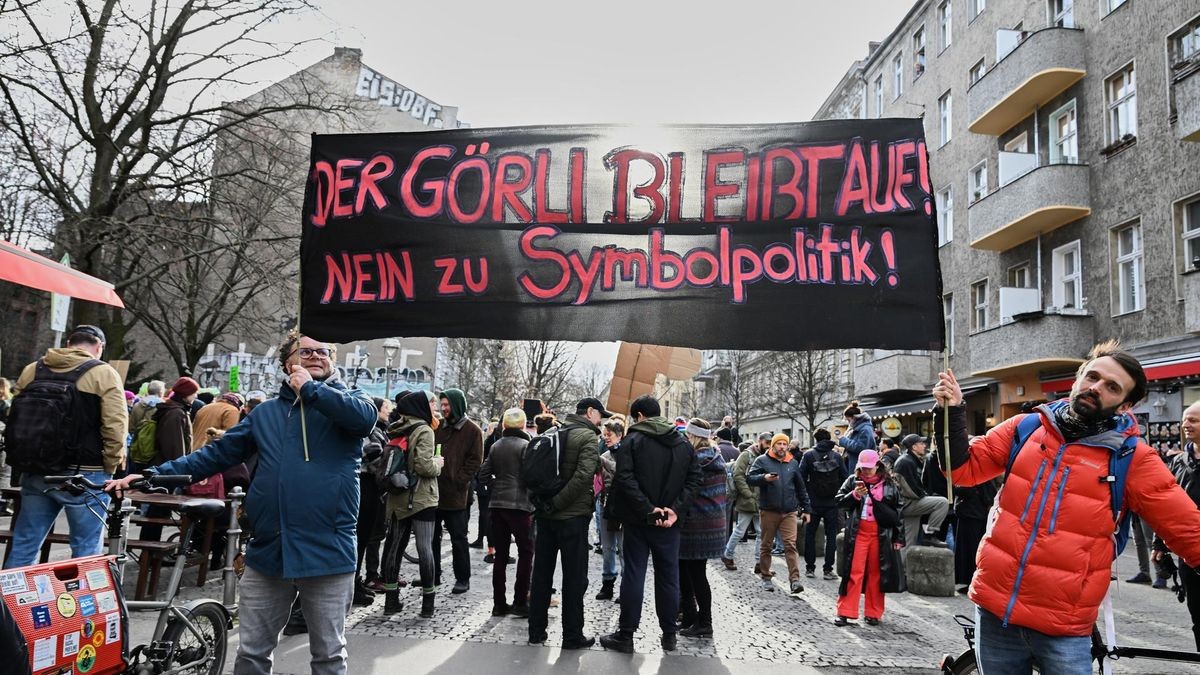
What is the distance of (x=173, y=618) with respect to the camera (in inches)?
182

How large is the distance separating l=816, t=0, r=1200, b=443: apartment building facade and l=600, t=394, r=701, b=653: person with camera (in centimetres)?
1268

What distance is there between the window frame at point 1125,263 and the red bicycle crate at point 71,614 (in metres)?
19.1

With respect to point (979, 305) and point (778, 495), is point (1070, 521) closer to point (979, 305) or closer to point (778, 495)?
point (778, 495)

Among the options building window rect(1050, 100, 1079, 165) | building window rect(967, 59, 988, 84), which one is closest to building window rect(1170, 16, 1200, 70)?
building window rect(1050, 100, 1079, 165)

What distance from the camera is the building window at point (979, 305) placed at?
81.5 ft

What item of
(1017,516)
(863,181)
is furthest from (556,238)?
(1017,516)

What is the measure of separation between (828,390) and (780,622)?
2893 cm

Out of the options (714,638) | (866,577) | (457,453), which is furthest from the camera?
(457,453)

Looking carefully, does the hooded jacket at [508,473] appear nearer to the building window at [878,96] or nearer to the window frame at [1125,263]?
the window frame at [1125,263]

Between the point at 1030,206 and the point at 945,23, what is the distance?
10537 mm

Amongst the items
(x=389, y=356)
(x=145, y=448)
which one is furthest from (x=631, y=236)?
(x=389, y=356)

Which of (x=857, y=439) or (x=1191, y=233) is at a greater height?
(x=1191, y=233)

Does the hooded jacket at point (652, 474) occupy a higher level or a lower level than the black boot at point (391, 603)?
higher

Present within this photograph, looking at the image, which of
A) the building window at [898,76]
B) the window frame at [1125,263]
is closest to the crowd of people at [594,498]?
the window frame at [1125,263]
